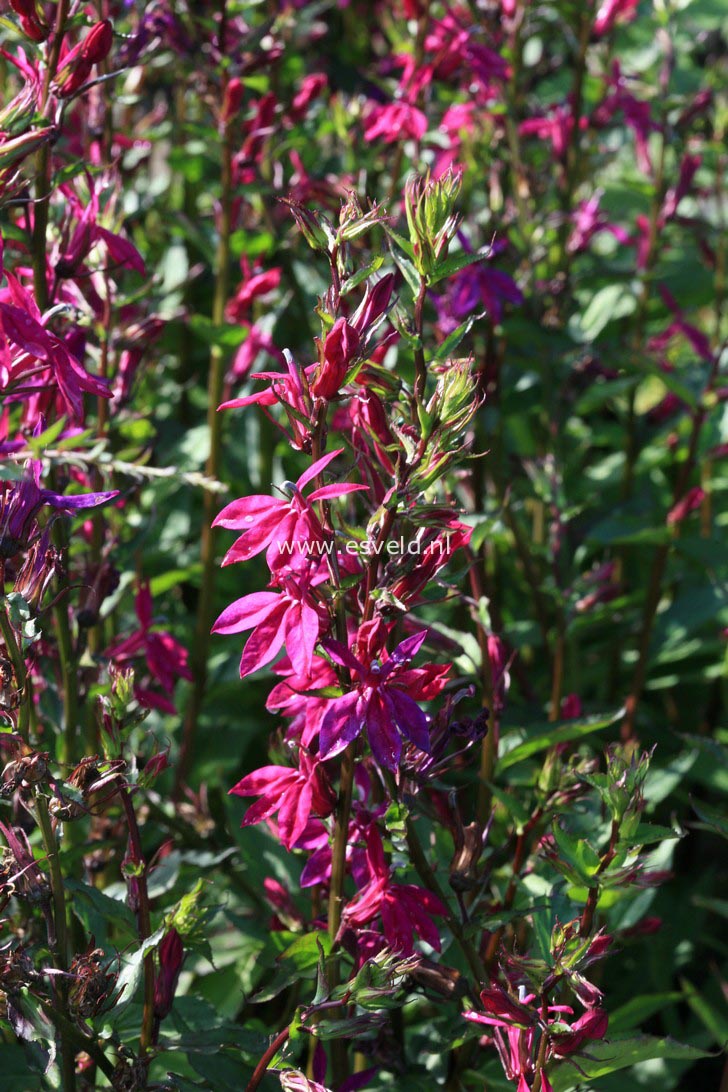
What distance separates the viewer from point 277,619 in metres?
0.93

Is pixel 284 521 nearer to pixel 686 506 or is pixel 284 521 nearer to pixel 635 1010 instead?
pixel 635 1010

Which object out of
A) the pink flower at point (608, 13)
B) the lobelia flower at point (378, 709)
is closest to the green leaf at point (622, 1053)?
the lobelia flower at point (378, 709)

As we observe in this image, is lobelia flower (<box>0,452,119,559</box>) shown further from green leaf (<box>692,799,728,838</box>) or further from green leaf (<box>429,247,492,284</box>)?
green leaf (<box>692,799,728,838</box>)

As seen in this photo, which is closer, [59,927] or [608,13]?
[59,927]

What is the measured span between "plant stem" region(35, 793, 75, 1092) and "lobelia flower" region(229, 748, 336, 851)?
0.16 m

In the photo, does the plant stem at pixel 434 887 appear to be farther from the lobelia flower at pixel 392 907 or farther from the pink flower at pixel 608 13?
the pink flower at pixel 608 13

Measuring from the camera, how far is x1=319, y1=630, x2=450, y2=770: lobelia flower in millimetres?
905

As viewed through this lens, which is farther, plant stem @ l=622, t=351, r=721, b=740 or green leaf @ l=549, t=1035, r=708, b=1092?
plant stem @ l=622, t=351, r=721, b=740

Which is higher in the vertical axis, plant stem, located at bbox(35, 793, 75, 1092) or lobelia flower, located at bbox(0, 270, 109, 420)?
lobelia flower, located at bbox(0, 270, 109, 420)

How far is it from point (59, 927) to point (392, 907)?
0.99ft

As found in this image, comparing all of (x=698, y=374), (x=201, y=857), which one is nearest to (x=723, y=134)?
(x=698, y=374)

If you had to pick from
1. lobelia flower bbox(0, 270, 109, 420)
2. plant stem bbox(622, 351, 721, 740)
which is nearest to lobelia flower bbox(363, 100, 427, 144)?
plant stem bbox(622, 351, 721, 740)

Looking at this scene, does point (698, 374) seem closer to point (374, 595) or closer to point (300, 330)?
point (300, 330)

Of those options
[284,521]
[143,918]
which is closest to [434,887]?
[143,918]
